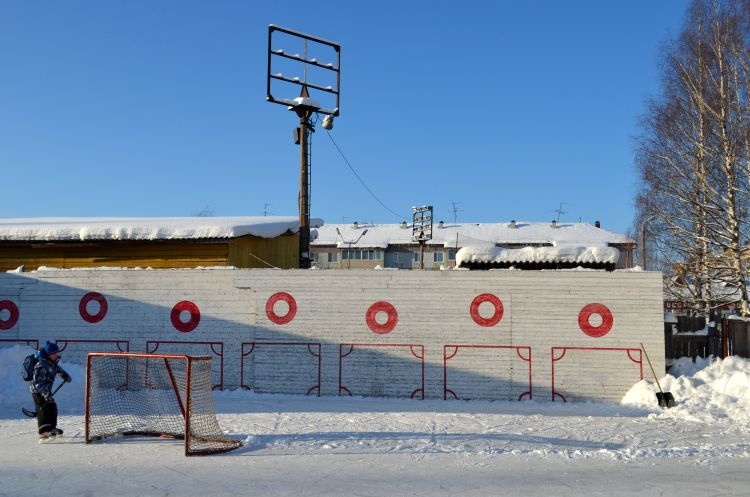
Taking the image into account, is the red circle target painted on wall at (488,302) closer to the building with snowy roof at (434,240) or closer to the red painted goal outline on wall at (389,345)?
the red painted goal outline on wall at (389,345)

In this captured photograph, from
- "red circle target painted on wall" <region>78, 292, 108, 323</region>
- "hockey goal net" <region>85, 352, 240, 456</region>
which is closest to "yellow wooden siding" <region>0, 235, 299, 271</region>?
"red circle target painted on wall" <region>78, 292, 108, 323</region>

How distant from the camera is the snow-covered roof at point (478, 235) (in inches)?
2238

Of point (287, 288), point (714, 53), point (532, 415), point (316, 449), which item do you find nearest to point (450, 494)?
point (316, 449)

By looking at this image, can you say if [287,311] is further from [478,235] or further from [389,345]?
[478,235]

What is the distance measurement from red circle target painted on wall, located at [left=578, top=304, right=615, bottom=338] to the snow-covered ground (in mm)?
1656

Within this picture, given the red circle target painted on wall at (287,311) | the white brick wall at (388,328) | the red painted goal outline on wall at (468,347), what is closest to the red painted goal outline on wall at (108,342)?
the white brick wall at (388,328)

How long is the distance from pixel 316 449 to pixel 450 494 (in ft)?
9.46

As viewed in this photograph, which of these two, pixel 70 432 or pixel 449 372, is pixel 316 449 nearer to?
pixel 70 432

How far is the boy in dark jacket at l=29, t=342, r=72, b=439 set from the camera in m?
10.9

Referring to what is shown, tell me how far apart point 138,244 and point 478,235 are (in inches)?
1668

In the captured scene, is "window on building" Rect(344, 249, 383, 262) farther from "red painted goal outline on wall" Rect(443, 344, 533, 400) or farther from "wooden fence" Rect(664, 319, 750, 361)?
"wooden fence" Rect(664, 319, 750, 361)

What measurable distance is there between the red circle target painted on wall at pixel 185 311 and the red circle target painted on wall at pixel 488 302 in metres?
7.12

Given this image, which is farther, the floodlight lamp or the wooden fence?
the floodlight lamp

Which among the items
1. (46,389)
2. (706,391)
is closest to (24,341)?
(46,389)
